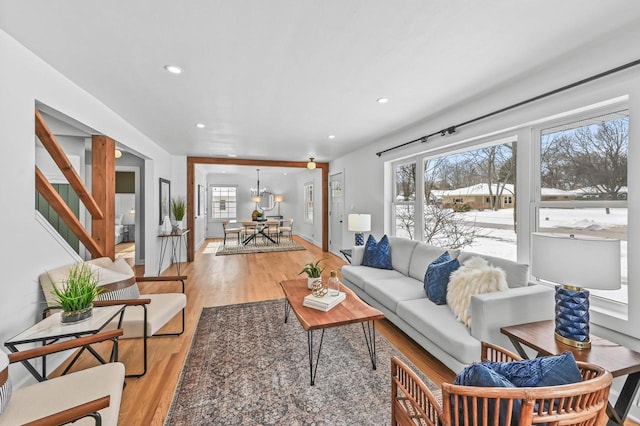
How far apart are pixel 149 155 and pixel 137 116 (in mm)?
1292

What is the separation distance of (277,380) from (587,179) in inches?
112

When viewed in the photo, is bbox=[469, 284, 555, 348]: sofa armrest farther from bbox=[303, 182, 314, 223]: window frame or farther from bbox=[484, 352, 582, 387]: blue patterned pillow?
bbox=[303, 182, 314, 223]: window frame

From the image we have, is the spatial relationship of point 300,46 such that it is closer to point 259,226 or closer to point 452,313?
point 452,313

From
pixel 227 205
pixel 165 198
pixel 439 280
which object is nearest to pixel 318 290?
pixel 439 280

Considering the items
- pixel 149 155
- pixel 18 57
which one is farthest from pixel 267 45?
pixel 149 155

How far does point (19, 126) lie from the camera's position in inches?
73.7

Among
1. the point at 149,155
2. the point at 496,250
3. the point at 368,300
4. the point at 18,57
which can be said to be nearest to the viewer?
the point at 18,57

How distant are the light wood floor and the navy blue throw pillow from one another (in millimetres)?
1288

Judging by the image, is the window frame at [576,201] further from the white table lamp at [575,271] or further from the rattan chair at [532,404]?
the rattan chair at [532,404]

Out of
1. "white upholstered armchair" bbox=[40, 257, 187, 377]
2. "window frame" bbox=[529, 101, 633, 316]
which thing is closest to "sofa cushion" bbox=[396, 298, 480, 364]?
"window frame" bbox=[529, 101, 633, 316]

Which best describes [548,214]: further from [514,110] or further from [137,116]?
[137,116]

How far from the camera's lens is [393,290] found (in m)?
2.85

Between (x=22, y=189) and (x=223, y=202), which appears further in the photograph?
(x=223, y=202)

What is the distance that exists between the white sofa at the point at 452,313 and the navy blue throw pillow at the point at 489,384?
107 cm
